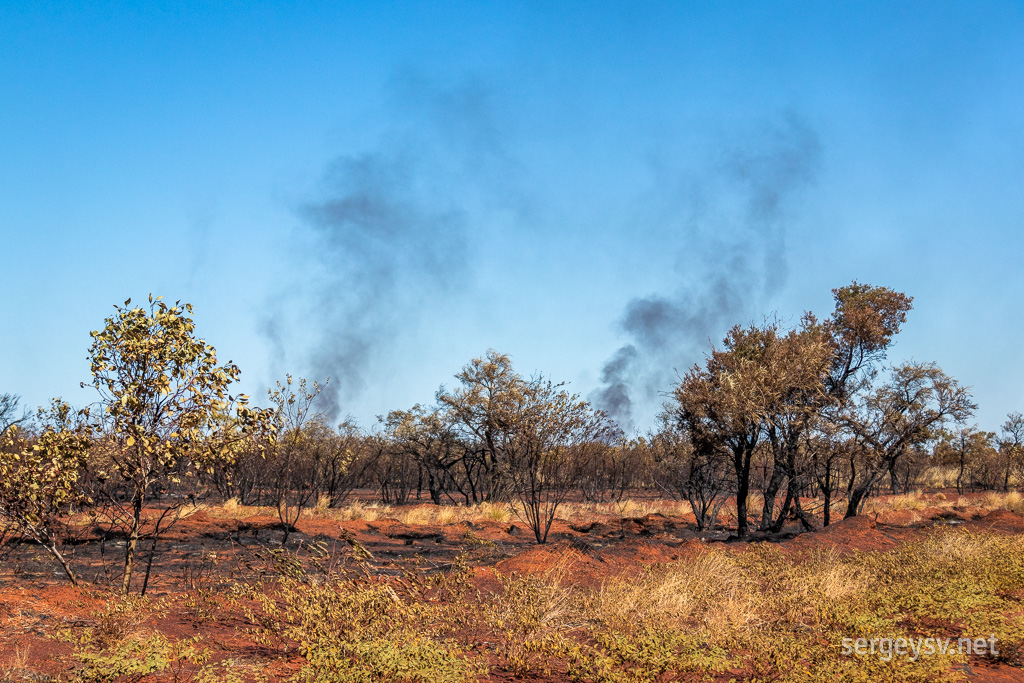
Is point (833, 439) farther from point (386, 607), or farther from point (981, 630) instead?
point (386, 607)

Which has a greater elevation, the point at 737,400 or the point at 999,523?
the point at 737,400

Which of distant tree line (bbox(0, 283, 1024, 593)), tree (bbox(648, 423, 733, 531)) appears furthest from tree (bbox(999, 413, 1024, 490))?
tree (bbox(648, 423, 733, 531))

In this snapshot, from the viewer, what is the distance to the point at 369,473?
48500 mm

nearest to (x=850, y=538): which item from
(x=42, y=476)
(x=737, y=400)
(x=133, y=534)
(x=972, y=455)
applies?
(x=737, y=400)

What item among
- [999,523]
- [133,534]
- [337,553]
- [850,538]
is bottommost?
[337,553]

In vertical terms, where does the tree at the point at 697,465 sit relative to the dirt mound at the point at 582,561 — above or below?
above

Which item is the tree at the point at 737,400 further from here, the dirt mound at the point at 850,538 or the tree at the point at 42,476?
the tree at the point at 42,476

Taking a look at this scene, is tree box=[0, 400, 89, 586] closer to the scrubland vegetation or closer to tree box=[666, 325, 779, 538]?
the scrubland vegetation

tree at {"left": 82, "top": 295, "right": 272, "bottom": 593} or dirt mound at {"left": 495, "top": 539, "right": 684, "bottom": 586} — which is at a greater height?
tree at {"left": 82, "top": 295, "right": 272, "bottom": 593}

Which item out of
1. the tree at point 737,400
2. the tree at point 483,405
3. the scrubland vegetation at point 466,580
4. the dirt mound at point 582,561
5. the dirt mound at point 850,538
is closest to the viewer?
the scrubland vegetation at point 466,580

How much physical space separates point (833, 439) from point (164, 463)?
18.9m

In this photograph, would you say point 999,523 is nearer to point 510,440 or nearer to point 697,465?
point 697,465

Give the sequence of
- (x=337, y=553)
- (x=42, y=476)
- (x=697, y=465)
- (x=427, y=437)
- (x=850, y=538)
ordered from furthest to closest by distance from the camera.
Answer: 1. (x=427, y=437)
2. (x=697, y=465)
3. (x=850, y=538)
4. (x=337, y=553)
5. (x=42, y=476)

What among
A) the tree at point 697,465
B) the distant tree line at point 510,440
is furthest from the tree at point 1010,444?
the tree at point 697,465
